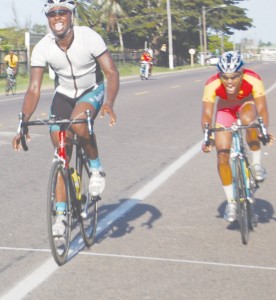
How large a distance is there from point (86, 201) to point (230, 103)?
164cm

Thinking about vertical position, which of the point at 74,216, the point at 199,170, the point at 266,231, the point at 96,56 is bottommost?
the point at 199,170

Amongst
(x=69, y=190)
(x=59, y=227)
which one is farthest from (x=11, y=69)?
→ (x=59, y=227)

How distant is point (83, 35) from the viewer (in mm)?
6586

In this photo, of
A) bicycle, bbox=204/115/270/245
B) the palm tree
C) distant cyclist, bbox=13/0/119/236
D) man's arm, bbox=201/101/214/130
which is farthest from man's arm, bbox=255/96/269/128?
the palm tree

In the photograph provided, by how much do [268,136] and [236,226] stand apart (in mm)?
1071

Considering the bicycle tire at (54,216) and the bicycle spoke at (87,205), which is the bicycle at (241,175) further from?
the bicycle tire at (54,216)

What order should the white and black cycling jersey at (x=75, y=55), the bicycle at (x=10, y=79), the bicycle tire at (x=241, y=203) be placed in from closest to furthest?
the white and black cycling jersey at (x=75, y=55)
the bicycle tire at (x=241, y=203)
the bicycle at (x=10, y=79)

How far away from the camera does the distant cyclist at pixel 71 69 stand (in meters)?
6.45

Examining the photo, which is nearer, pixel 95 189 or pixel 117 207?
pixel 95 189

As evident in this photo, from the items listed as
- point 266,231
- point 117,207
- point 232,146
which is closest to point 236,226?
point 266,231

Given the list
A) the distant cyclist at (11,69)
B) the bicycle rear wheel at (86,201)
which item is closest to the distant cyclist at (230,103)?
the bicycle rear wheel at (86,201)

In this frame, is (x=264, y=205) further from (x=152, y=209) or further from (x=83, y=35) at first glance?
(x=83, y=35)

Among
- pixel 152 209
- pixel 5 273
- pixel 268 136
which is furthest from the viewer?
pixel 152 209

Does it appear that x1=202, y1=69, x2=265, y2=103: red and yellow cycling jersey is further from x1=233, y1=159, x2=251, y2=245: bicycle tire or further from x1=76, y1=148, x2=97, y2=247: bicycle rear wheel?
x1=76, y1=148, x2=97, y2=247: bicycle rear wheel
